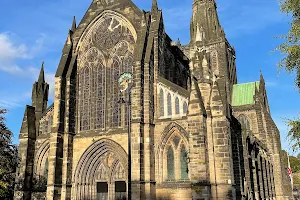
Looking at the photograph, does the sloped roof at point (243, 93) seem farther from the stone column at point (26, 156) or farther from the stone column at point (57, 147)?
the stone column at point (26, 156)

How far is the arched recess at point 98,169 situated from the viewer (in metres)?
21.3

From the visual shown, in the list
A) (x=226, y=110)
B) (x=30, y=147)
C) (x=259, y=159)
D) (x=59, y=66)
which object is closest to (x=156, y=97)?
(x=226, y=110)

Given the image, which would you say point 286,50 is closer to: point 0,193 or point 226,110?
point 226,110

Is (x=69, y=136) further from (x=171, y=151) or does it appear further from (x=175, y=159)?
(x=175, y=159)

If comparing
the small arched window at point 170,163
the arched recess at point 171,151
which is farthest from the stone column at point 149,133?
the small arched window at point 170,163

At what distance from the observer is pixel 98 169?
72.5 ft

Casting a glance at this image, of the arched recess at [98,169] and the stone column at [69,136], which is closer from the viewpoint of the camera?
the arched recess at [98,169]

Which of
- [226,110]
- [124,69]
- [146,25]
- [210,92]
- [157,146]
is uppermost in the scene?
[146,25]

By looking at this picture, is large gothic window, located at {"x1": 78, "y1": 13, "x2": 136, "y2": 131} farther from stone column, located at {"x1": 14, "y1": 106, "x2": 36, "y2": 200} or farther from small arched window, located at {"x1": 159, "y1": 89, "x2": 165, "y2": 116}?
stone column, located at {"x1": 14, "y1": 106, "x2": 36, "y2": 200}

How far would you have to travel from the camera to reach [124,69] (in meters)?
23.1

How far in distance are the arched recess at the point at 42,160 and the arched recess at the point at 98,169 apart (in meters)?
3.30

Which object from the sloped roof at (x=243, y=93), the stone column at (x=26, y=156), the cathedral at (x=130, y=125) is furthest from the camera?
the sloped roof at (x=243, y=93)

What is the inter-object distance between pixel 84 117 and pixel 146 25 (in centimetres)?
788

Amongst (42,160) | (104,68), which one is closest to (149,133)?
(104,68)
